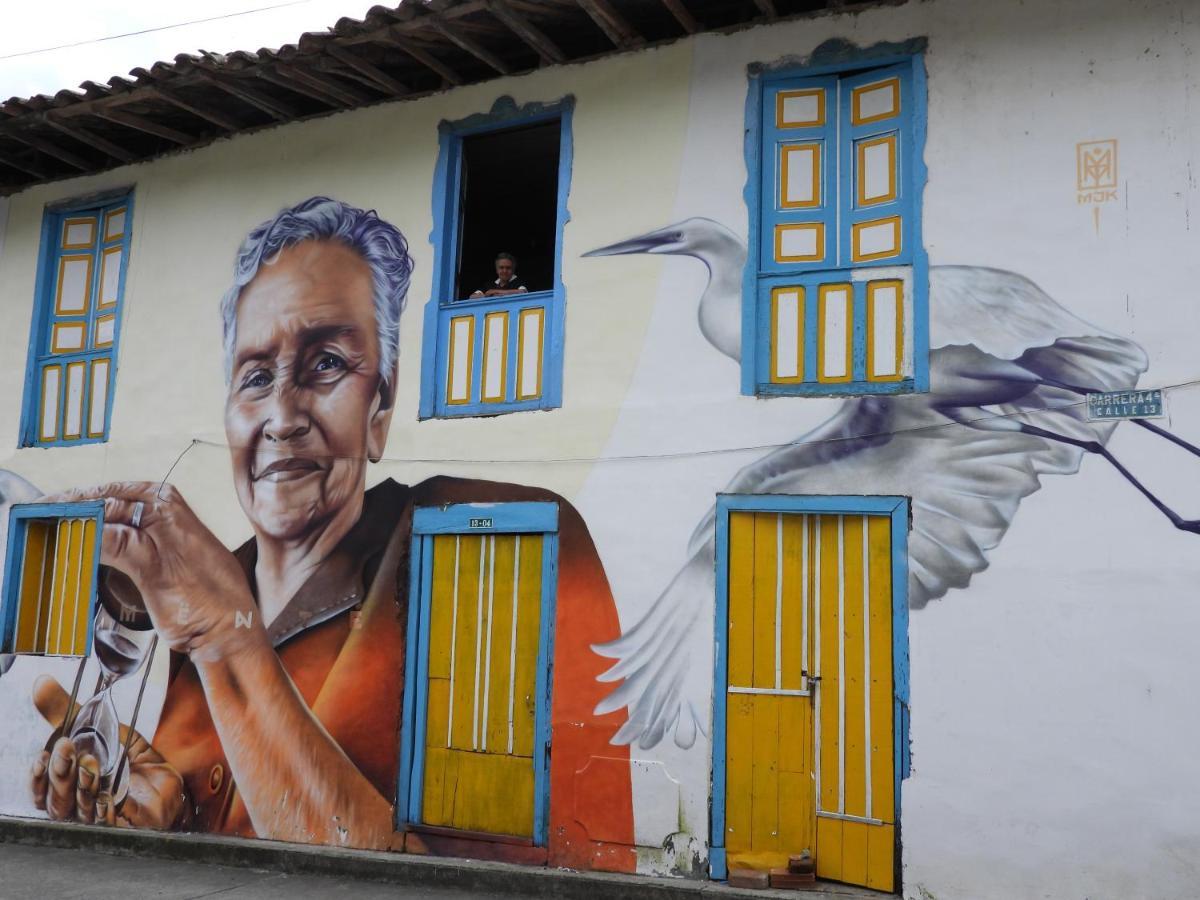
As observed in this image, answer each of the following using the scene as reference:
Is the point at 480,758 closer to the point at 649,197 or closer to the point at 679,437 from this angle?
the point at 679,437

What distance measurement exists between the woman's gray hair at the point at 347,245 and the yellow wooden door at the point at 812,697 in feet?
10.4

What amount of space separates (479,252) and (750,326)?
5953 mm

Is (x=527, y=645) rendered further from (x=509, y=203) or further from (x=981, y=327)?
(x=509, y=203)

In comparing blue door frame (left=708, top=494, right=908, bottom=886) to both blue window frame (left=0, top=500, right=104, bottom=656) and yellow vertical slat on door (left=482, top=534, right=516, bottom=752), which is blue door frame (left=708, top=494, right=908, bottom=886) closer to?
yellow vertical slat on door (left=482, top=534, right=516, bottom=752)

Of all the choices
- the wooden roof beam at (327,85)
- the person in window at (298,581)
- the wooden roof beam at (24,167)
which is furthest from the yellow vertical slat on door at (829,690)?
the wooden roof beam at (24,167)

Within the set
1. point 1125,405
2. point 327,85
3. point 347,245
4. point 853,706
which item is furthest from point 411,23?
point 853,706

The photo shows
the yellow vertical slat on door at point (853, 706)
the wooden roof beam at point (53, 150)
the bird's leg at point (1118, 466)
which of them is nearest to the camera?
the bird's leg at point (1118, 466)

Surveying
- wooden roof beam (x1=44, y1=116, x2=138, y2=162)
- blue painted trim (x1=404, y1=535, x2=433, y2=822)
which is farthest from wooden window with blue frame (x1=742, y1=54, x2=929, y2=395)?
wooden roof beam (x1=44, y1=116, x2=138, y2=162)

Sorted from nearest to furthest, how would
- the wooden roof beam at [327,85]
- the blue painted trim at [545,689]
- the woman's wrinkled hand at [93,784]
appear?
the blue painted trim at [545,689]
the wooden roof beam at [327,85]
the woman's wrinkled hand at [93,784]

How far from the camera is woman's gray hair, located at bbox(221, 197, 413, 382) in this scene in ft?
28.8

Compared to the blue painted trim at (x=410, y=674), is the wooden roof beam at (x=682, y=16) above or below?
above

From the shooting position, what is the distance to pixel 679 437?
7.65m

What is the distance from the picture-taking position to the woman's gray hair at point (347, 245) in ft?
28.8

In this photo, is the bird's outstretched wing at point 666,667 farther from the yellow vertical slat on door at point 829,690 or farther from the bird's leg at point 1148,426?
the bird's leg at point 1148,426
